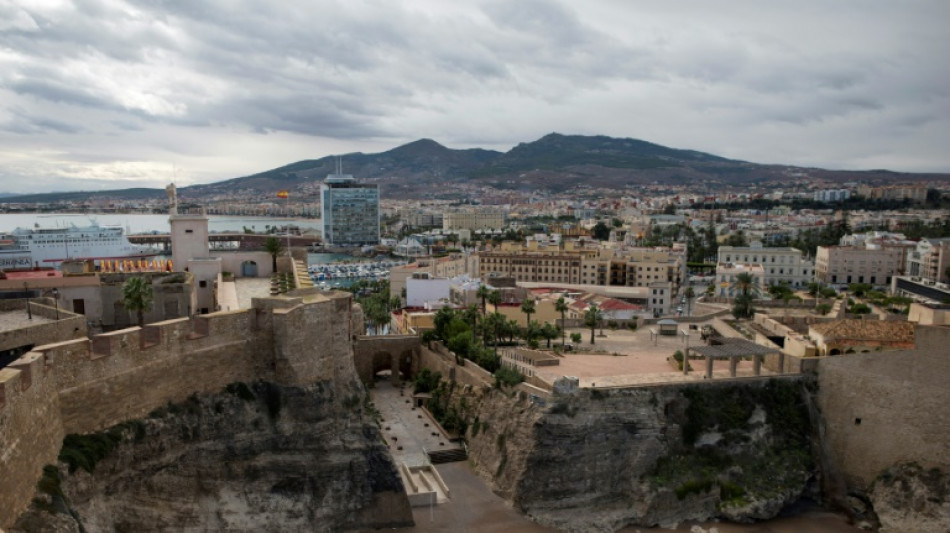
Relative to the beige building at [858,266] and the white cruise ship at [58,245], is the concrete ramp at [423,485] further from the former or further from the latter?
the white cruise ship at [58,245]

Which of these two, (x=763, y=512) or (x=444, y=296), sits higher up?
(x=444, y=296)

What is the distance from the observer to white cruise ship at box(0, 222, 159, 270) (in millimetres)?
94500

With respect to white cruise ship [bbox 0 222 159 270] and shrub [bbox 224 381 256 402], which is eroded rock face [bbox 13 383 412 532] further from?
white cruise ship [bbox 0 222 159 270]

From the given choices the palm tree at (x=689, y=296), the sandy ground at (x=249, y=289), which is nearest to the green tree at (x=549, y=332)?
the sandy ground at (x=249, y=289)

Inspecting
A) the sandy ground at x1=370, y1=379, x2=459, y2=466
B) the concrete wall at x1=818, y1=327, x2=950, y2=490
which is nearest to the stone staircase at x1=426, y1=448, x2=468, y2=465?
the sandy ground at x1=370, y1=379, x2=459, y2=466

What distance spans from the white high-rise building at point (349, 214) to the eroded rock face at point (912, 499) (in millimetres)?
130741

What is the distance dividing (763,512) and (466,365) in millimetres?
13205

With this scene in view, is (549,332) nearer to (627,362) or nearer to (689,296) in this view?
(627,362)

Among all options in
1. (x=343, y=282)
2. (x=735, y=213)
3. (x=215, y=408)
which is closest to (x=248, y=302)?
(x=215, y=408)

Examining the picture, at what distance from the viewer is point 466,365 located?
100 ft

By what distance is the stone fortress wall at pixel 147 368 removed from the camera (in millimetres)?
11133

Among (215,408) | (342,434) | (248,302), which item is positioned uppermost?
(248,302)

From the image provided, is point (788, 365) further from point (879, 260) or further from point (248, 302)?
point (879, 260)

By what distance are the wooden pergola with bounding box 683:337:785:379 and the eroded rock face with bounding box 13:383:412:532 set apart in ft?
44.4
